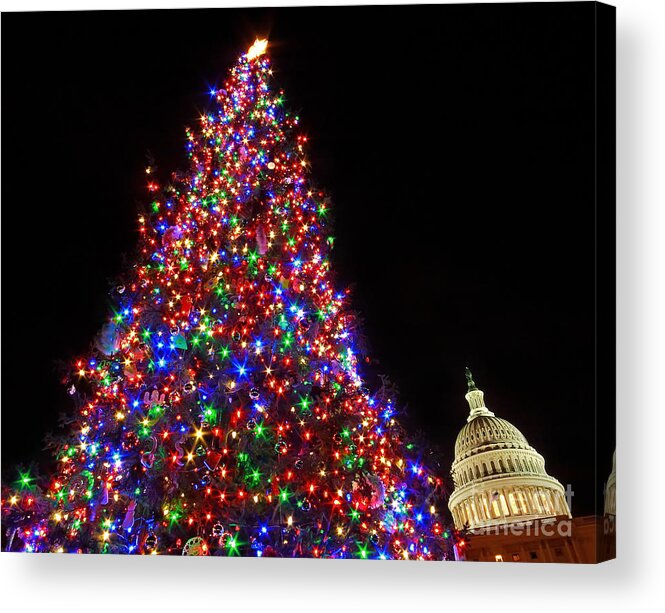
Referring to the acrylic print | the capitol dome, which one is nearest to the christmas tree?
the acrylic print

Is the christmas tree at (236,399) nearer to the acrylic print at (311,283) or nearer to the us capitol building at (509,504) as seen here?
the acrylic print at (311,283)

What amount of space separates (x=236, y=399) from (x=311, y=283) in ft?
2.57

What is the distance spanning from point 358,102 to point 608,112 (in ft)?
4.60

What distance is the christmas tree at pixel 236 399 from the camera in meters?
6.41

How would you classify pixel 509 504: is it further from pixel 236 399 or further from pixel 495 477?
pixel 236 399

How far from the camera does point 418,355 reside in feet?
21.6

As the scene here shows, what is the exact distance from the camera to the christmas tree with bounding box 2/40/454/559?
641cm

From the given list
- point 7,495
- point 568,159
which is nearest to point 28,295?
point 7,495

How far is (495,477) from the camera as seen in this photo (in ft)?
20.9

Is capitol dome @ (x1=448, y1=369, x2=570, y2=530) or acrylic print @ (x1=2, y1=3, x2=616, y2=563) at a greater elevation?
acrylic print @ (x1=2, y1=3, x2=616, y2=563)

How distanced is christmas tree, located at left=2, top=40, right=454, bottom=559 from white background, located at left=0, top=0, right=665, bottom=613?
229 millimetres

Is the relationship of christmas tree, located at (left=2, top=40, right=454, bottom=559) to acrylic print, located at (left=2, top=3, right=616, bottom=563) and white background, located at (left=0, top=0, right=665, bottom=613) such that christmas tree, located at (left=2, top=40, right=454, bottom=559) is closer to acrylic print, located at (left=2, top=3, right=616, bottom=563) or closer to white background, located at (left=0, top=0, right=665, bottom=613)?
acrylic print, located at (left=2, top=3, right=616, bottom=563)

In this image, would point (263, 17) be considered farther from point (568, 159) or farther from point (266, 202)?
point (568, 159)

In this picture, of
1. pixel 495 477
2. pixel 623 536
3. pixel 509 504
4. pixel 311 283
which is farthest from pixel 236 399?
pixel 623 536
